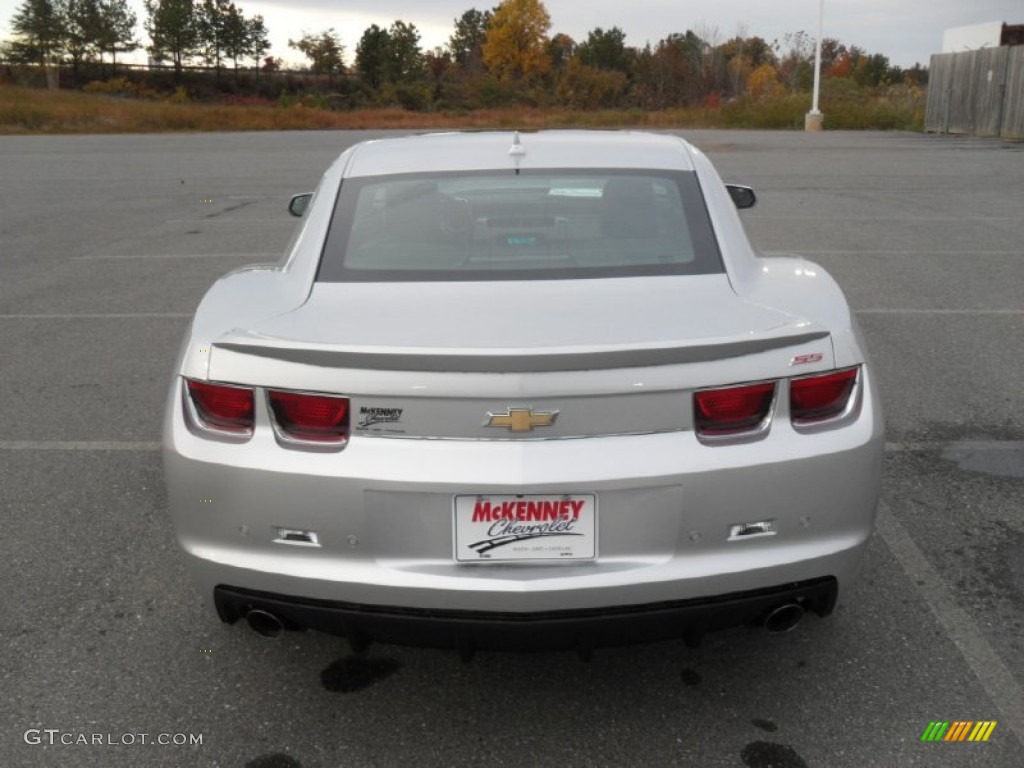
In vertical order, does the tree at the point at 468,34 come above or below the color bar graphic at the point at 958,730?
above

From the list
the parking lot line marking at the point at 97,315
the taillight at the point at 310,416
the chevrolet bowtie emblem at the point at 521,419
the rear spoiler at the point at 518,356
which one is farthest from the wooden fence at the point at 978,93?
the taillight at the point at 310,416

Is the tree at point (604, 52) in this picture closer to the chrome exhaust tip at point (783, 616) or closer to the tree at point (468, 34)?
the tree at point (468, 34)

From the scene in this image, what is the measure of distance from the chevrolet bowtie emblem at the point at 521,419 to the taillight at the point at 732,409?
35 cm

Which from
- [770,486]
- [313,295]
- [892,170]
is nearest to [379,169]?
[313,295]

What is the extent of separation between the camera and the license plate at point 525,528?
2.39m

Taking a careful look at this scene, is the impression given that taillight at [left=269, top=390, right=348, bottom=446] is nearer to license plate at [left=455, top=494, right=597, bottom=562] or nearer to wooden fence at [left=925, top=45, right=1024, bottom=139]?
license plate at [left=455, top=494, right=597, bottom=562]

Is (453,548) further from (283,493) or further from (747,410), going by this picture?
(747,410)

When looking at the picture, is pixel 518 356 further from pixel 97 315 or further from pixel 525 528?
pixel 97 315

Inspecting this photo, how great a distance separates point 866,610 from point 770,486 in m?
1.10

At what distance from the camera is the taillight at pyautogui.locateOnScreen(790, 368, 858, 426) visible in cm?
255

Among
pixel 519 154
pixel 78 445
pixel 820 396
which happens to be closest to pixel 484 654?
pixel 820 396

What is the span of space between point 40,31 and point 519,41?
148 ft

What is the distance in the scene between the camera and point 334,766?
2.58 metres

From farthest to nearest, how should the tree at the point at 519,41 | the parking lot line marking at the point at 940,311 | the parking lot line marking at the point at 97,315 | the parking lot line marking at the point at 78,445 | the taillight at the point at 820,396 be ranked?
the tree at the point at 519,41 < the parking lot line marking at the point at 97,315 < the parking lot line marking at the point at 940,311 < the parking lot line marking at the point at 78,445 < the taillight at the point at 820,396
